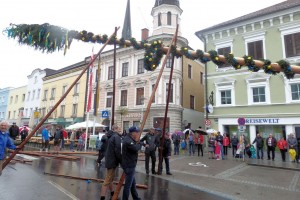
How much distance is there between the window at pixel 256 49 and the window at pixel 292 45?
1.89 meters

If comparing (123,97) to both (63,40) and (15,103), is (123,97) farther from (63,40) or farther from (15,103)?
(15,103)

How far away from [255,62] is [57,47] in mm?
6320

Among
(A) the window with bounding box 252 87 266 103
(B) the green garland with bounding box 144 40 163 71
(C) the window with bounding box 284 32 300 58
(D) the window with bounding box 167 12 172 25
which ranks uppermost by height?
(D) the window with bounding box 167 12 172 25

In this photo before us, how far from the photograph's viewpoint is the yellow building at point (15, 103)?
48.2 m

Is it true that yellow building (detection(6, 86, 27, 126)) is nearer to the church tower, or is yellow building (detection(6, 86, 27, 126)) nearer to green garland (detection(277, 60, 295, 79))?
the church tower

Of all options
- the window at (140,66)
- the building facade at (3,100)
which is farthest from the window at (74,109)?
the building facade at (3,100)

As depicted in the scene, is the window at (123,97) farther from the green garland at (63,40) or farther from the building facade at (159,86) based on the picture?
the green garland at (63,40)

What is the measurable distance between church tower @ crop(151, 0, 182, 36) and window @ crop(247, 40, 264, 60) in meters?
10.6

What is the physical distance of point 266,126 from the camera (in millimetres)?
19547

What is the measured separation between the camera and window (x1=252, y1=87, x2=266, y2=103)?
19.9 metres

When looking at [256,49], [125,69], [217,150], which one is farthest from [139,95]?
[217,150]

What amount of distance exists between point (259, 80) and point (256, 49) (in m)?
2.89

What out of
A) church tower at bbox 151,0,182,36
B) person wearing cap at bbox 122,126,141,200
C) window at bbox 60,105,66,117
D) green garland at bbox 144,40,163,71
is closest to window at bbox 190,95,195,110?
church tower at bbox 151,0,182,36

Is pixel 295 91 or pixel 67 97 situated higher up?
pixel 67 97
